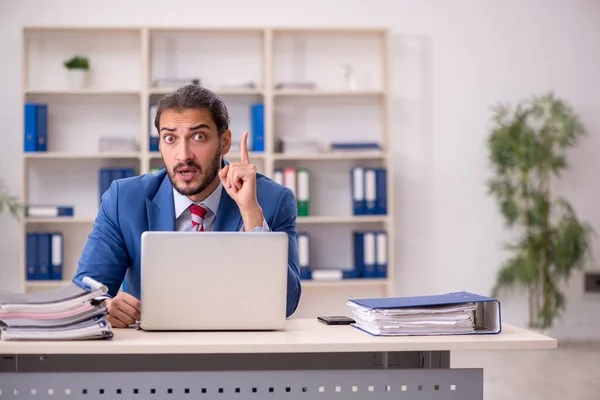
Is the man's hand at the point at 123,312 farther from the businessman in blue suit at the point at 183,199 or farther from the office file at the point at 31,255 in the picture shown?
the office file at the point at 31,255

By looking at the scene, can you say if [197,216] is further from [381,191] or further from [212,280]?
[381,191]

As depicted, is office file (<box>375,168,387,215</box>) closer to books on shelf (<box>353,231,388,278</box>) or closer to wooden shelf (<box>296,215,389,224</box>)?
wooden shelf (<box>296,215,389,224</box>)

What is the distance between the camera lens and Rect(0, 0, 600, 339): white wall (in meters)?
5.59

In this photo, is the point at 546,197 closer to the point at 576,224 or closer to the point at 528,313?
the point at 576,224

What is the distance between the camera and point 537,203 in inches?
215

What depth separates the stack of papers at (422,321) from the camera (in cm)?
190

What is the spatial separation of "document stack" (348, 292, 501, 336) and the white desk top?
33mm

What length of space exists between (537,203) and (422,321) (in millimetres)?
3795

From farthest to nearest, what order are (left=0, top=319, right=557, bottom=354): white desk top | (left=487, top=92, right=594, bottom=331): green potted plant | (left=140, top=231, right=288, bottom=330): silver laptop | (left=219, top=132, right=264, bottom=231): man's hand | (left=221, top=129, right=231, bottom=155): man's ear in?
(left=487, top=92, right=594, bottom=331): green potted plant → (left=221, top=129, right=231, bottom=155): man's ear → (left=219, top=132, right=264, bottom=231): man's hand → (left=140, top=231, right=288, bottom=330): silver laptop → (left=0, top=319, right=557, bottom=354): white desk top

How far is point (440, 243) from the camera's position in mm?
5668

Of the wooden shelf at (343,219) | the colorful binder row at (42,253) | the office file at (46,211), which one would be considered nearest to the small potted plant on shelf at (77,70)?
the office file at (46,211)

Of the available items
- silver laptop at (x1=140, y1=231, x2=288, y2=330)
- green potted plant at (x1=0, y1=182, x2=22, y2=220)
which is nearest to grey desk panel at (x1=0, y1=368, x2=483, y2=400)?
silver laptop at (x1=140, y1=231, x2=288, y2=330)

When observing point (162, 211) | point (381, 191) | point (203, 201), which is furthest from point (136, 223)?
point (381, 191)

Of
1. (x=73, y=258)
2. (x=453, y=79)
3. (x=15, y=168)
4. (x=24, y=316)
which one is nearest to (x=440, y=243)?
(x=453, y=79)
